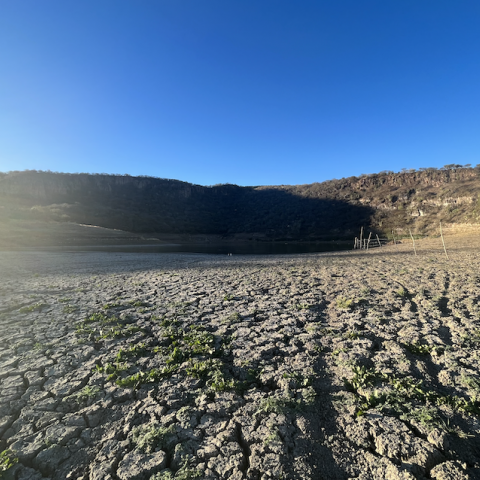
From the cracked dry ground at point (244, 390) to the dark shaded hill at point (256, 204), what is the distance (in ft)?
180

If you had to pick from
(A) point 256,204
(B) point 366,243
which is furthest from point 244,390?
(A) point 256,204

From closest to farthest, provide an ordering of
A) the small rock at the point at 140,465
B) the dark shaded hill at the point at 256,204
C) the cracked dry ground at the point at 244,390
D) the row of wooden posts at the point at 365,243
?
the small rock at the point at 140,465, the cracked dry ground at the point at 244,390, the row of wooden posts at the point at 365,243, the dark shaded hill at the point at 256,204

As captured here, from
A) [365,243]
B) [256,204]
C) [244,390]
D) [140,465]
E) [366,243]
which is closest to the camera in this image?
[140,465]

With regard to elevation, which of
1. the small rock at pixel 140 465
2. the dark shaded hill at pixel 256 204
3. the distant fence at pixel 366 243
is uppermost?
the dark shaded hill at pixel 256 204

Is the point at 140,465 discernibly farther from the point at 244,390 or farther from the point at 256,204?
the point at 256,204

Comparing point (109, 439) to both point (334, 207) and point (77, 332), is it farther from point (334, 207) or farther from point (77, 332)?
point (334, 207)

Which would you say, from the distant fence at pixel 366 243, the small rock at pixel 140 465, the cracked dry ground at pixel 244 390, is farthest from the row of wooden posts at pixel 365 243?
the small rock at pixel 140 465

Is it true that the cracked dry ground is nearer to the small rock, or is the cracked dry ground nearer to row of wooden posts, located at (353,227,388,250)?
the small rock

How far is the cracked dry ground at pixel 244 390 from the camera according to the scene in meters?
2.27

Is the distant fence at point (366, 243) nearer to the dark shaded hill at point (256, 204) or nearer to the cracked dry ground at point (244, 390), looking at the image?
the dark shaded hill at point (256, 204)

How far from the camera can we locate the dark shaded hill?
6041 cm

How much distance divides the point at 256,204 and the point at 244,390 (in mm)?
91127

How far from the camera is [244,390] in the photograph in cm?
323

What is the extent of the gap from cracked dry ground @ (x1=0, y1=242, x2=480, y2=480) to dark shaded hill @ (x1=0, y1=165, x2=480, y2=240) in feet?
180
